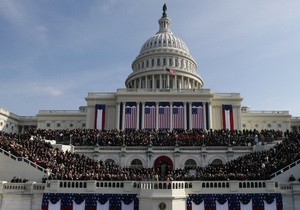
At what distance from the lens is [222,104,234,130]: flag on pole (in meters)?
77.5

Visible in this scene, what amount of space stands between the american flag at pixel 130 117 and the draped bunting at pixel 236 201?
49.1 m

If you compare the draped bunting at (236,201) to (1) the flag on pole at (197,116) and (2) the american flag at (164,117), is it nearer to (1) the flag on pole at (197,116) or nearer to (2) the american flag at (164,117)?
(2) the american flag at (164,117)

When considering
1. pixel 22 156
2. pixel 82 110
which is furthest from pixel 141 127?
pixel 22 156

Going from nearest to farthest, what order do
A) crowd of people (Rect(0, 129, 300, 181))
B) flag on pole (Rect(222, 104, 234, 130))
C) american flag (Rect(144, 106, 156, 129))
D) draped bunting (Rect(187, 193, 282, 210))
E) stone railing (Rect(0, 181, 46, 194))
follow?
draped bunting (Rect(187, 193, 282, 210)), stone railing (Rect(0, 181, 46, 194)), crowd of people (Rect(0, 129, 300, 181)), american flag (Rect(144, 106, 156, 129)), flag on pole (Rect(222, 104, 234, 130))

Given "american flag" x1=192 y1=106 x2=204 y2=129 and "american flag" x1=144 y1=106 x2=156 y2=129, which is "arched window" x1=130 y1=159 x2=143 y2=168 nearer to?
"american flag" x1=144 y1=106 x2=156 y2=129

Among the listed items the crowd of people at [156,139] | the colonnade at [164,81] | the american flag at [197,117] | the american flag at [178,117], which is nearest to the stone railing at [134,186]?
the crowd of people at [156,139]

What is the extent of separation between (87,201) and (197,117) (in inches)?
2061

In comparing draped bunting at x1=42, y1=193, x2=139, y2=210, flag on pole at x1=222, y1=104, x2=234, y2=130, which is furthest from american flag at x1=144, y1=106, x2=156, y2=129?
draped bunting at x1=42, y1=193, x2=139, y2=210

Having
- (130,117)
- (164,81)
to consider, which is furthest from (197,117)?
(164,81)

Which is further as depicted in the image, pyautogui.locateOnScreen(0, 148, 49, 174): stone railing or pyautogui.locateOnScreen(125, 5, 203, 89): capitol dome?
pyautogui.locateOnScreen(125, 5, 203, 89): capitol dome

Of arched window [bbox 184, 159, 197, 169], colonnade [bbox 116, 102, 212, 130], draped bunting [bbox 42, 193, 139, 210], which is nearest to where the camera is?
draped bunting [bbox 42, 193, 139, 210]

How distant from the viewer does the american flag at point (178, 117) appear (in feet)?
248

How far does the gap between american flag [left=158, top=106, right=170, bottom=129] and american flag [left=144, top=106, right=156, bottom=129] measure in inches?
56.6

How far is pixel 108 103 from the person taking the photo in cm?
8244
